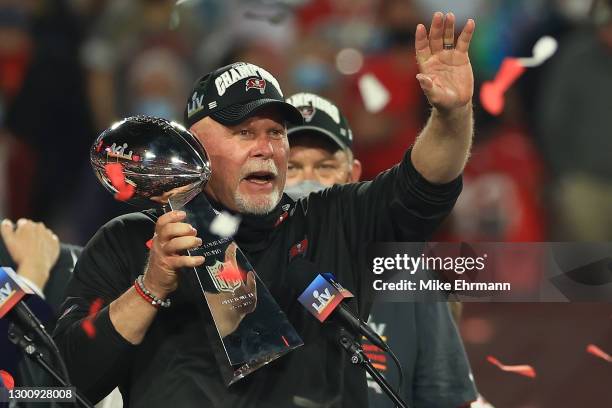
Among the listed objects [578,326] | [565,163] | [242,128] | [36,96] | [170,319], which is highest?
[565,163]

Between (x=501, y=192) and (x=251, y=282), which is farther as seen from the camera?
(x=501, y=192)

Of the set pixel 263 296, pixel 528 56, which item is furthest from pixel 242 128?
pixel 528 56

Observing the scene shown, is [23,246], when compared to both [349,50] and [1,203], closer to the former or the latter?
[1,203]

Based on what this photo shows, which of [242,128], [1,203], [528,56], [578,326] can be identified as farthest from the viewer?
[528,56]

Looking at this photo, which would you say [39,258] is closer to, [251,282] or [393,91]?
[251,282]

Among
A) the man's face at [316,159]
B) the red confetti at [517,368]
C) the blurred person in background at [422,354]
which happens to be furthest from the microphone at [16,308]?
the red confetti at [517,368]

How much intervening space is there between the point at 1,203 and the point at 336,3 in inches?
67.9

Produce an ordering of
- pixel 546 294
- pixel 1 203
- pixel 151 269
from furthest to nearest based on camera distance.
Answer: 1. pixel 1 203
2. pixel 546 294
3. pixel 151 269

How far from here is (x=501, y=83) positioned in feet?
15.5

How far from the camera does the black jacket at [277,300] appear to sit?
2.02 meters

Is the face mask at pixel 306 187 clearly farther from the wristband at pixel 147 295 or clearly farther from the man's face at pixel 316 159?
the wristband at pixel 147 295

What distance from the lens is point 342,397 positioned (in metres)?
2.06

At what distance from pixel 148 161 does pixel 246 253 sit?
404mm

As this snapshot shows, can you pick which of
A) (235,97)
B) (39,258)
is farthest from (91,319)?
(39,258)
